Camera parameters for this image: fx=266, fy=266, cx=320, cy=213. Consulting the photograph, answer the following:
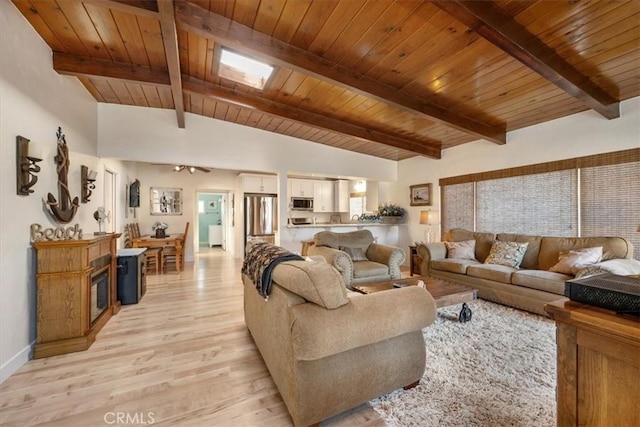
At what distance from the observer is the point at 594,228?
337 centimetres

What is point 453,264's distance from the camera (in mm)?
3912

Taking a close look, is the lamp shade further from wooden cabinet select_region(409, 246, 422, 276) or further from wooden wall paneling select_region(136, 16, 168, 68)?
wooden wall paneling select_region(136, 16, 168, 68)

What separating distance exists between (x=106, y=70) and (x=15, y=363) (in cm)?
292

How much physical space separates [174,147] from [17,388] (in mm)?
3442

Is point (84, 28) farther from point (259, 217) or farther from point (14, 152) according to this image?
point (259, 217)

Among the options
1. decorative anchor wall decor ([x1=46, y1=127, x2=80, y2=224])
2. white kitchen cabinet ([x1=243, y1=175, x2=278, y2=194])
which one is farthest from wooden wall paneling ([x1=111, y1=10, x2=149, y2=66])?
white kitchen cabinet ([x1=243, y1=175, x2=278, y2=194])

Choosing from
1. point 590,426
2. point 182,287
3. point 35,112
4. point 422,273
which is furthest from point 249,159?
point 590,426

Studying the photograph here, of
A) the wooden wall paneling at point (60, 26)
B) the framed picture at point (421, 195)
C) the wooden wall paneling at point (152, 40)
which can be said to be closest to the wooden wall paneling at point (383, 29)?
the wooden wall paneling at point (152, 40)

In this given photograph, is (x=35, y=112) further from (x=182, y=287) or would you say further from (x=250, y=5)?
(x=182, y=287)

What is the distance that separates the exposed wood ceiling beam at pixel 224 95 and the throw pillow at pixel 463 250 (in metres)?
1.93

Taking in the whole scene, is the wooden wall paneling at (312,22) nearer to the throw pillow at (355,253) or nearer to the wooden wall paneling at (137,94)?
the wooden wall paneling at (137,94)

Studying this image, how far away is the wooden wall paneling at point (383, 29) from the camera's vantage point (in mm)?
1996

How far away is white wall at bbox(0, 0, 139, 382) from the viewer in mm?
1975

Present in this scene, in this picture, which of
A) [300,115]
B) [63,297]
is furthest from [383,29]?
[63,297]
